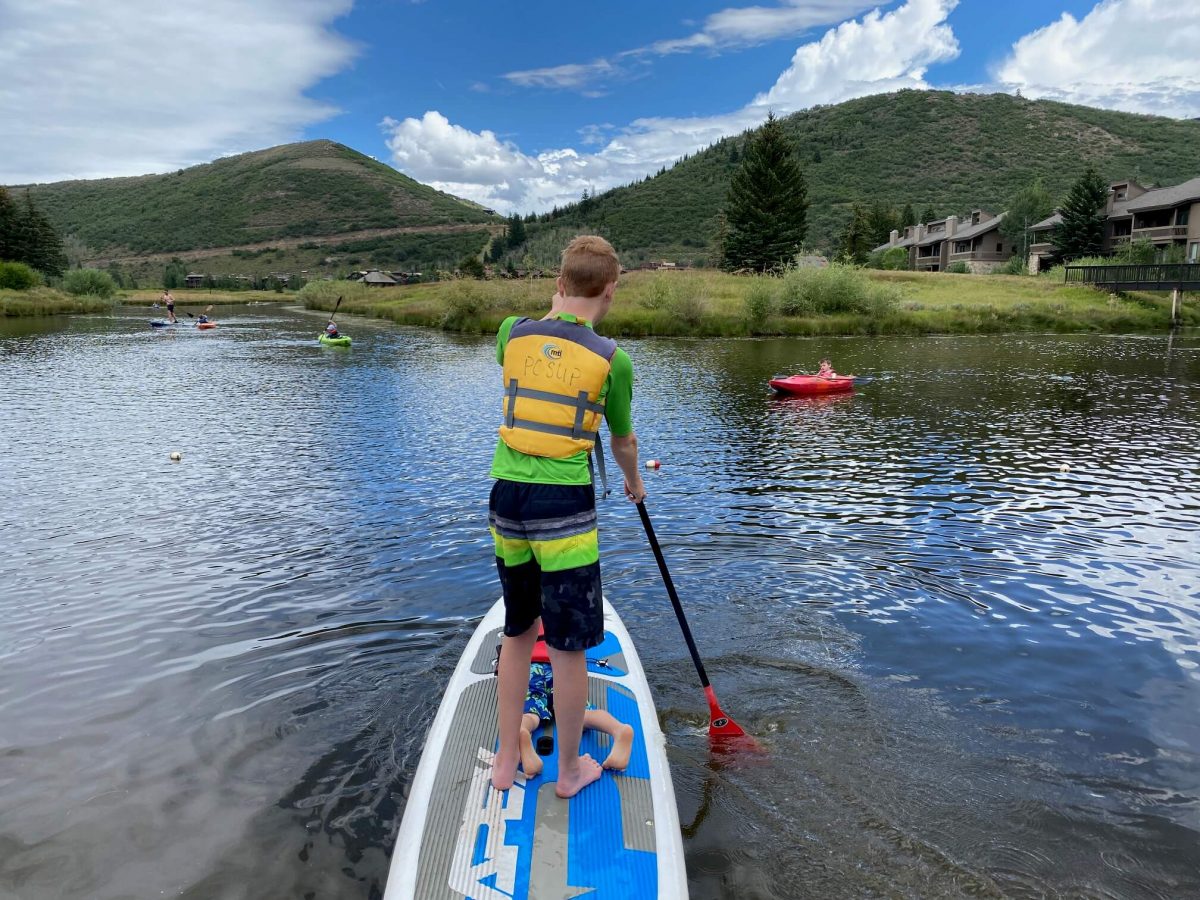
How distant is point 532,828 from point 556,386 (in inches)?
92.8

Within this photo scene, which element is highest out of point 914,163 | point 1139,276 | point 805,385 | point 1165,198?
point 914,163

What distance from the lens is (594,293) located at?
397 centimetres

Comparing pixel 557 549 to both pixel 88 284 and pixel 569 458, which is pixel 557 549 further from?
pixel 88 284

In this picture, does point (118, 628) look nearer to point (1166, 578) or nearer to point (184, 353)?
point (1166, 578)

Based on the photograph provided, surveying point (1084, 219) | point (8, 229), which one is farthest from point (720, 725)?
point (8, 229)

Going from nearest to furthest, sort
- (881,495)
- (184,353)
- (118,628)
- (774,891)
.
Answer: (774,891)
(118,628)
(881,495)
(184,353)

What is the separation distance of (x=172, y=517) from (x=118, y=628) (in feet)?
13.9

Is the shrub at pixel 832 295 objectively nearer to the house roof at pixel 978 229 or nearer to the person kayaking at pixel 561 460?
the person kayaking at pixel 561 460

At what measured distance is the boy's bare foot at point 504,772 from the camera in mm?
4184

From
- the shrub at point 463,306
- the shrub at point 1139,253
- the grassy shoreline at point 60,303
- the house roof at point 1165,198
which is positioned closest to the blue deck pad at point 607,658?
the shrub at point 463,306

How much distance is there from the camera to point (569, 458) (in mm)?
3828

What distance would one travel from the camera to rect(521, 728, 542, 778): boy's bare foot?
169 inches

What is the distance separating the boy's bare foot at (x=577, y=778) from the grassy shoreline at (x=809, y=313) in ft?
137

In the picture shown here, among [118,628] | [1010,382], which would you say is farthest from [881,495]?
[1010,382]
